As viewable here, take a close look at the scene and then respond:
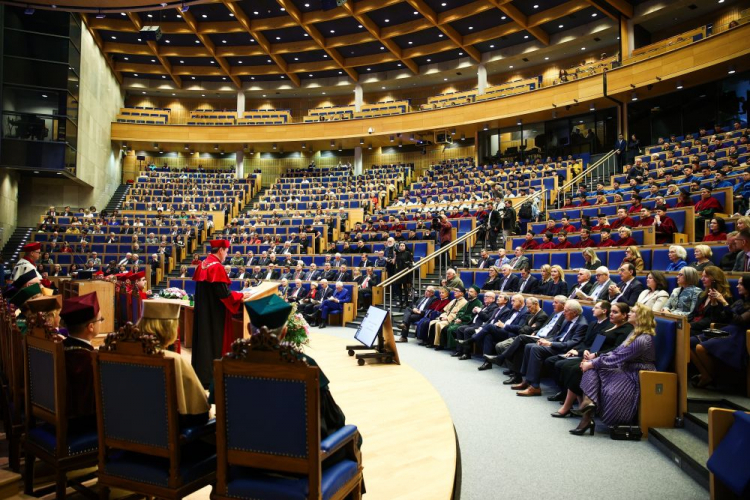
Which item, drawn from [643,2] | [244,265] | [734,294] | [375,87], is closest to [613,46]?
[643,2]

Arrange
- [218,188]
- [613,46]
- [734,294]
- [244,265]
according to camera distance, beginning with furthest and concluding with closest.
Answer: [218,188]
[613,46]
[244,265]
[734,294]

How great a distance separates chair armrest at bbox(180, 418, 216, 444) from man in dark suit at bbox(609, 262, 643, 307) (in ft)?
14.8

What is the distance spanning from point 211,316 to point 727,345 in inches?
159

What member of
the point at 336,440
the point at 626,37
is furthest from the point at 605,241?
the point at 626,37

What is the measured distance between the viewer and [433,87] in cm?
2386

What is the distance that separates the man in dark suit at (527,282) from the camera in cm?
706

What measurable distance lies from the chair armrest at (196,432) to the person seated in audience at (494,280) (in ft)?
21.0

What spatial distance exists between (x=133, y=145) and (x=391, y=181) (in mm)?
12364

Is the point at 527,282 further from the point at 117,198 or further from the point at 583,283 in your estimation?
the point at 117,198

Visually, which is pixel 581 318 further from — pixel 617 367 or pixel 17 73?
pixel 17 73

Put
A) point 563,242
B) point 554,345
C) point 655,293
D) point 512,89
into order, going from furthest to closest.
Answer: point 512,89 < point 563,242 < point 655,293 < point 554,345

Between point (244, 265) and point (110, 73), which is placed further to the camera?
point (110, 73)

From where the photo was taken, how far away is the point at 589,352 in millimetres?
4344

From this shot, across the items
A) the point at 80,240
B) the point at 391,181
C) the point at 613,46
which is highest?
the point at 613,46
